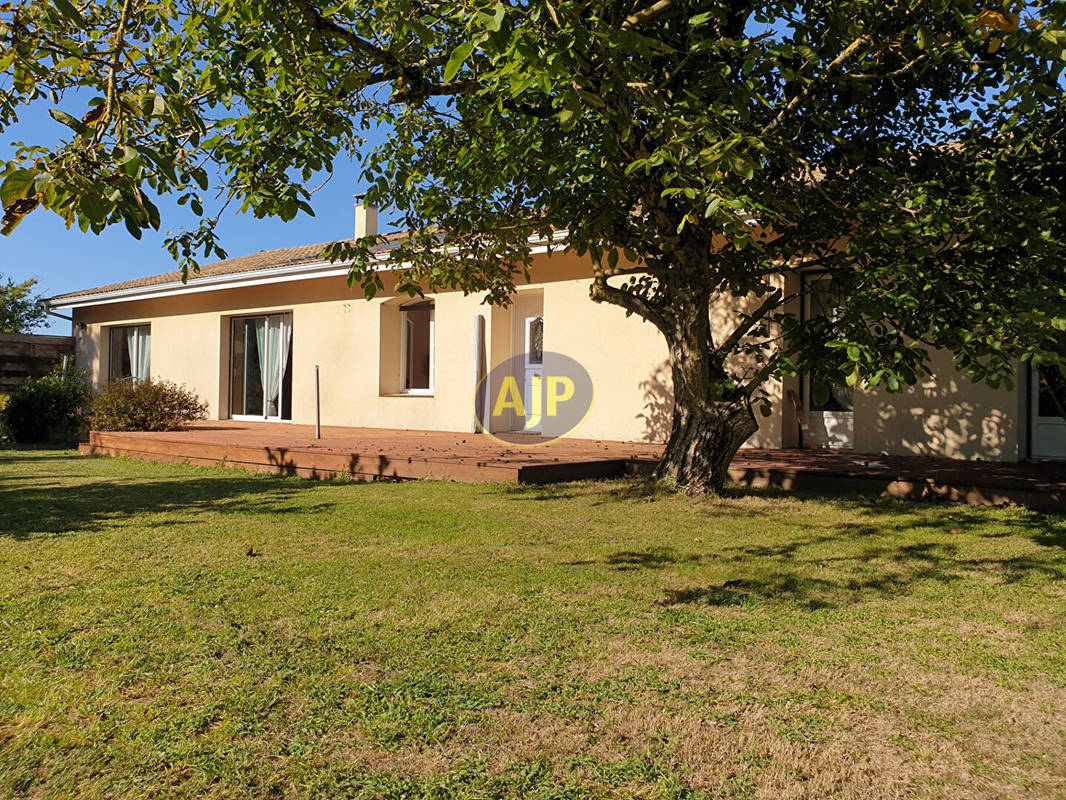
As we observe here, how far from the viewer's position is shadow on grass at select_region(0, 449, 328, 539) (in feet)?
18.6

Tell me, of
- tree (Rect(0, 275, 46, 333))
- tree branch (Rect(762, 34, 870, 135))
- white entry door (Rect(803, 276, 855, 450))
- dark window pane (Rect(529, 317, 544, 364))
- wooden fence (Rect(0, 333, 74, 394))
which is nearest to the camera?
tree branch (Rect(762, 34, 870, 135))

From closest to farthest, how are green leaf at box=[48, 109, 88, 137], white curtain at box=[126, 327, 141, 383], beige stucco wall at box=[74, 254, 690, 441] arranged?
green leaf at box=[48, 109, 88, 137] < beige stucco wall at box=[74, 254, 690, 441] < white curtain at box=[126, 327, 141, 383]

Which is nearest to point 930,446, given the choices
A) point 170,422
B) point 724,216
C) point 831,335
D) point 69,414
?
point 831,335

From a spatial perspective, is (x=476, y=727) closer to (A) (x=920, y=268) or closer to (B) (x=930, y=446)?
(A) (x=920, y=268)

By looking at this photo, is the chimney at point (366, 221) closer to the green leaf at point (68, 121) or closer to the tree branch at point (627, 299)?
the tree branch at point (627, 299)

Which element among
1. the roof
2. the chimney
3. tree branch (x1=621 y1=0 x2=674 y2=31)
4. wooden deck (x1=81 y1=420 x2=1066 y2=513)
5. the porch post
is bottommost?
wooden deck (x1=81 y1=420 x2=1066 y2=513)

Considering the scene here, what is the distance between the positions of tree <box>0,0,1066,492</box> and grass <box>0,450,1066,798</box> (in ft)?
4.35

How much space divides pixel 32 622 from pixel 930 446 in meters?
8.49

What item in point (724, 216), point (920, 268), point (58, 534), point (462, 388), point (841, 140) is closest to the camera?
point (724, 216)

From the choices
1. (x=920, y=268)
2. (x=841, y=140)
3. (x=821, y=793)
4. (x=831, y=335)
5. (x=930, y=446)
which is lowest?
(x=821, y=793)

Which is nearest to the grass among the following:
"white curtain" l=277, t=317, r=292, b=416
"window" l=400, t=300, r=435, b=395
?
"window" l=400, t=300, r=435, b=395

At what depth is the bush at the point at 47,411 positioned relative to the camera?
1327cm

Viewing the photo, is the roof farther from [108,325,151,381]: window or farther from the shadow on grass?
the shadow on grass

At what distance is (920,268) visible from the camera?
4797mm
